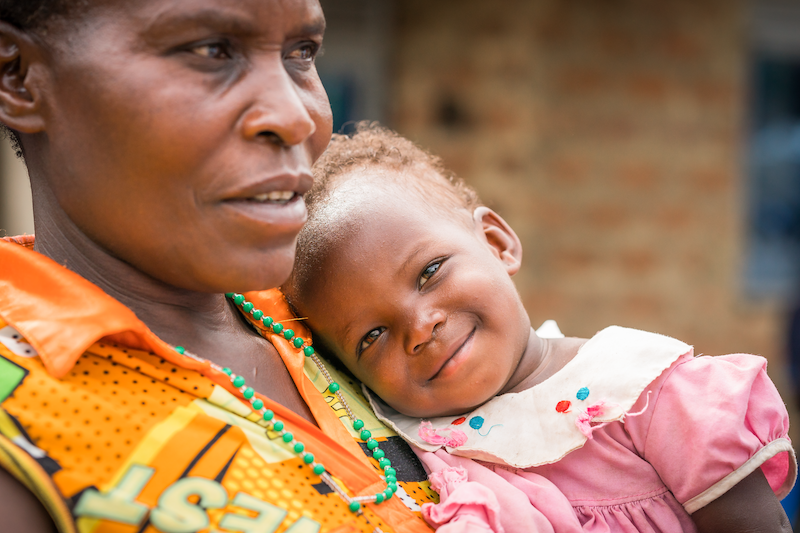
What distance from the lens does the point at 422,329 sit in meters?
1.61

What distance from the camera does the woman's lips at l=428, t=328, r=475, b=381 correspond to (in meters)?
1.61

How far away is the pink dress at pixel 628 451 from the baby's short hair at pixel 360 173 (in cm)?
47

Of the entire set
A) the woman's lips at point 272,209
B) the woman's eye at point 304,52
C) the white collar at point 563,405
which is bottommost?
the white collar at point 563,405

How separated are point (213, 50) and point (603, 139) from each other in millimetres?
4442

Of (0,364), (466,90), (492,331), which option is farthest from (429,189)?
(466,90)

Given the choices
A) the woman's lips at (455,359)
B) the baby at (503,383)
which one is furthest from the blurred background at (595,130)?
the woman's lips at (455,359)

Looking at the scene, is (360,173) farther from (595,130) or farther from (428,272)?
(595,130)

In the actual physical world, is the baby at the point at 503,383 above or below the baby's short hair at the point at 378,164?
below

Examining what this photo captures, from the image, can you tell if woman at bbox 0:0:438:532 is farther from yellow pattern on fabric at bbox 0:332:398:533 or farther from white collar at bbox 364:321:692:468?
white collar at bbox 364:321:692:468

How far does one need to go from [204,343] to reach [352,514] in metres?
0.40

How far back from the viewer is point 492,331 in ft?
5.45

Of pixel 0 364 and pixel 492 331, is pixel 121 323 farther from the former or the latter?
pixel 492 331

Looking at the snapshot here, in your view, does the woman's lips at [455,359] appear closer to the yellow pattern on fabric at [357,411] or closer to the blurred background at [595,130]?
the yellow pattern on fabric at [357,411]

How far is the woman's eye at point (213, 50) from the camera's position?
1.11 metres
